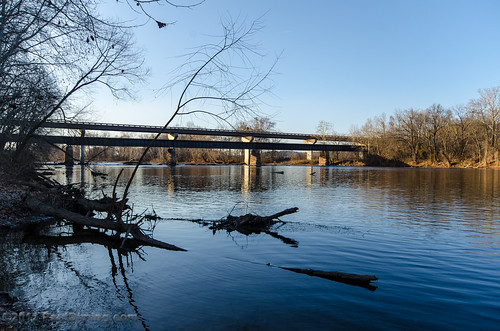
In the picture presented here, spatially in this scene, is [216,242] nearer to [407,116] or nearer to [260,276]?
[260,276]

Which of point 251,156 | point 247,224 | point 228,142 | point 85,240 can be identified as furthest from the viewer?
point 251,156

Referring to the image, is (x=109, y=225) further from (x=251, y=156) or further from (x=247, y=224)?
(x=251, y=156)

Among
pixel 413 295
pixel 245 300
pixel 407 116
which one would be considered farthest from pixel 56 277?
pixel 407 116

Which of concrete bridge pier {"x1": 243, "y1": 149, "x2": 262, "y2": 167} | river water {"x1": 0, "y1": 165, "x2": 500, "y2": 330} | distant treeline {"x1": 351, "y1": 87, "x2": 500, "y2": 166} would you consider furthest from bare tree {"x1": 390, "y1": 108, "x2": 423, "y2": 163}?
river water {"x1": 0, "y1": 165, "x2": 500, "y2": 330}

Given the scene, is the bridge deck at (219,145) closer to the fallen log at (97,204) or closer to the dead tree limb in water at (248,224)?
the fallen log at (97,204)

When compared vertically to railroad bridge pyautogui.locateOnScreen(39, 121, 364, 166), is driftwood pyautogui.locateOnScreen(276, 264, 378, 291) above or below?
below

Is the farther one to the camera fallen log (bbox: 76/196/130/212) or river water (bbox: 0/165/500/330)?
fallen log (bbox: 76/196/130/212)

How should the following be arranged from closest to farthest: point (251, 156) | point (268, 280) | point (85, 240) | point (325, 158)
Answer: point (268, 280), point (85, 240), point (251, 156), point (325, 158)

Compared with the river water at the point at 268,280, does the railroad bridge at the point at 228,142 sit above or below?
above

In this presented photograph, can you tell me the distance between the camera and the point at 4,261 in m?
10.2

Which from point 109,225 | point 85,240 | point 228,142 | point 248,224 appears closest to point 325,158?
point 228,142

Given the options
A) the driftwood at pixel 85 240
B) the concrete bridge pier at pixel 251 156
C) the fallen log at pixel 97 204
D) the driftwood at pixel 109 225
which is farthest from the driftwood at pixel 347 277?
the concrete bridge pier at pixel 251 156

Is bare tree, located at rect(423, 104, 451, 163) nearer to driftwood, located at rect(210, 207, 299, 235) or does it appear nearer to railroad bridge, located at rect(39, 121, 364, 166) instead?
railroad bridge, located at rect(39, 121, 364, 166)

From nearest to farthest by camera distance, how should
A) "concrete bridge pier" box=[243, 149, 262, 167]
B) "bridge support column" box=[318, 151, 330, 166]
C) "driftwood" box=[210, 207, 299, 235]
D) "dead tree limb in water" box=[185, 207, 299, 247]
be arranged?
"dead tree limb in water" box=[185, 207, 299, 247] < "driftwood" box=[210, 207, 299, 235] < "concrete bridge pier" box=[243, 149, 262, 167] < "bridge support column" box=[318, 151, 330, 166]
